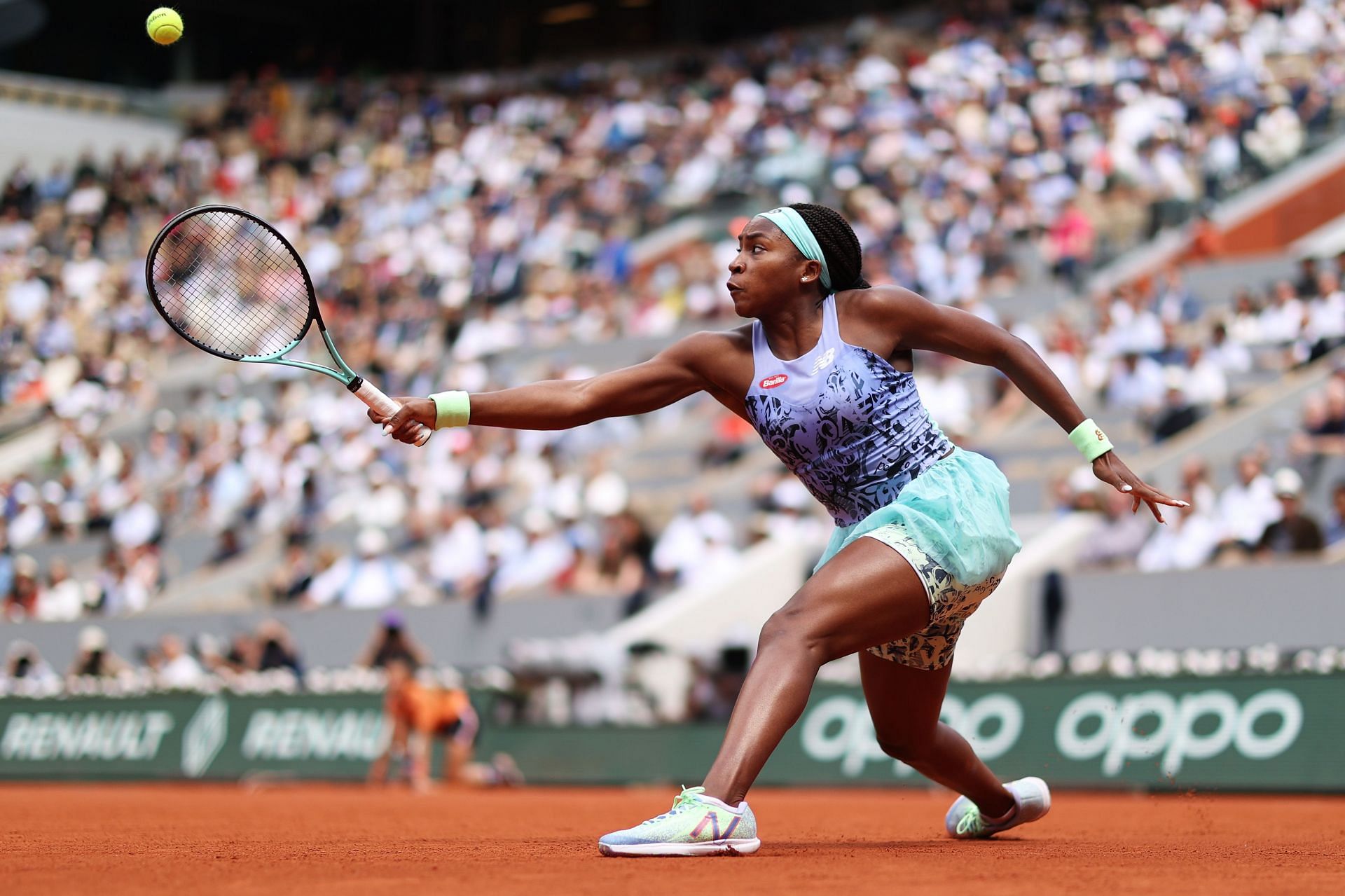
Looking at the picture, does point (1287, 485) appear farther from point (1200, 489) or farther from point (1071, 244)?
point (1071, 244)

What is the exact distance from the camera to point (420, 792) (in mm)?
Result: 12984

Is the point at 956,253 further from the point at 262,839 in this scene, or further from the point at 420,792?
the point at 262,839

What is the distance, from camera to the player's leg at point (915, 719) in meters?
5.91

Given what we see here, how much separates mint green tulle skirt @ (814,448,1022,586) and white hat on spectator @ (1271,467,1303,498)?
7.37m

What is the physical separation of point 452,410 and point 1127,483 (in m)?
2.17

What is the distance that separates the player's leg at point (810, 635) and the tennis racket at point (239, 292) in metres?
1.30

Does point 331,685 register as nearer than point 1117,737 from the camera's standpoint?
No

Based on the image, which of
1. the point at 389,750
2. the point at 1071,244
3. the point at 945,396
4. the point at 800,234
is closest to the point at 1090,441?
the point at 800,234

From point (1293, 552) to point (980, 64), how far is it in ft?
38.3

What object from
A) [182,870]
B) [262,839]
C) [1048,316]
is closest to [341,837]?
[262,839]

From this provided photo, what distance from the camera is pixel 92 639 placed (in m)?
16.8

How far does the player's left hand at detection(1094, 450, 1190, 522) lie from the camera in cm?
568

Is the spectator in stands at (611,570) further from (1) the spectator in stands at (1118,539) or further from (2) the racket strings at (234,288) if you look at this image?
(2) the racket strings at (234,288)

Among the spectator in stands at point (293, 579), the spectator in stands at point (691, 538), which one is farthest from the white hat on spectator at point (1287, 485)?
the spectator in stands at point (293, 579)
